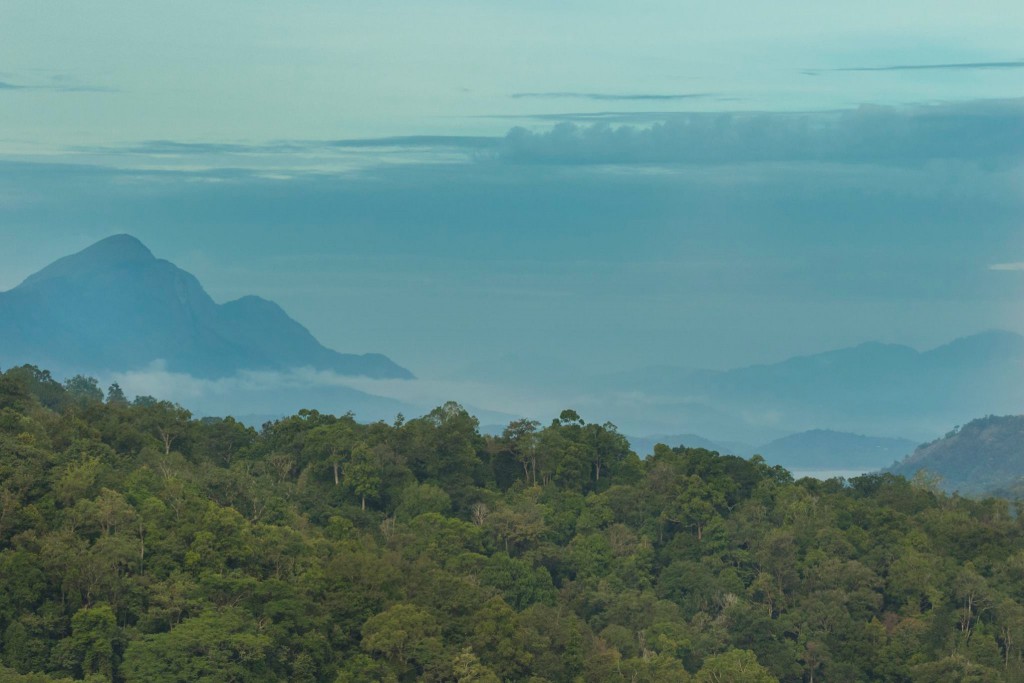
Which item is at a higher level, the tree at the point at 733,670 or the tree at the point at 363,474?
the tree at the point at 363,474

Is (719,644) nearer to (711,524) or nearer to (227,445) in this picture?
(711,524)

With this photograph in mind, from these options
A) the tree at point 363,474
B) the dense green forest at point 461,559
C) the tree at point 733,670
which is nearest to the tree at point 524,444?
the dense green forest at point 461,559

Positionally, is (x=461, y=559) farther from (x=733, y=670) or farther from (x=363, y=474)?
(x=733, y=670)

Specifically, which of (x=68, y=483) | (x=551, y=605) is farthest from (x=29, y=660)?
(x=551, y=605)

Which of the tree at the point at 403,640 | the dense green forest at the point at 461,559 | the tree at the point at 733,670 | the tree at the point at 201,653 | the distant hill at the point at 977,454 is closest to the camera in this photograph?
the tree at the point at 201,653

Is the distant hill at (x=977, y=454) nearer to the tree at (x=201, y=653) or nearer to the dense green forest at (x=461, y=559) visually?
the dense green forest at (x=461, y=559)

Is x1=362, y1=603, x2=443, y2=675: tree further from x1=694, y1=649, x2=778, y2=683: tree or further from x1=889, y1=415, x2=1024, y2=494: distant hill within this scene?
x1=889, y1=415, x2=1024, y2=494: distant hill
